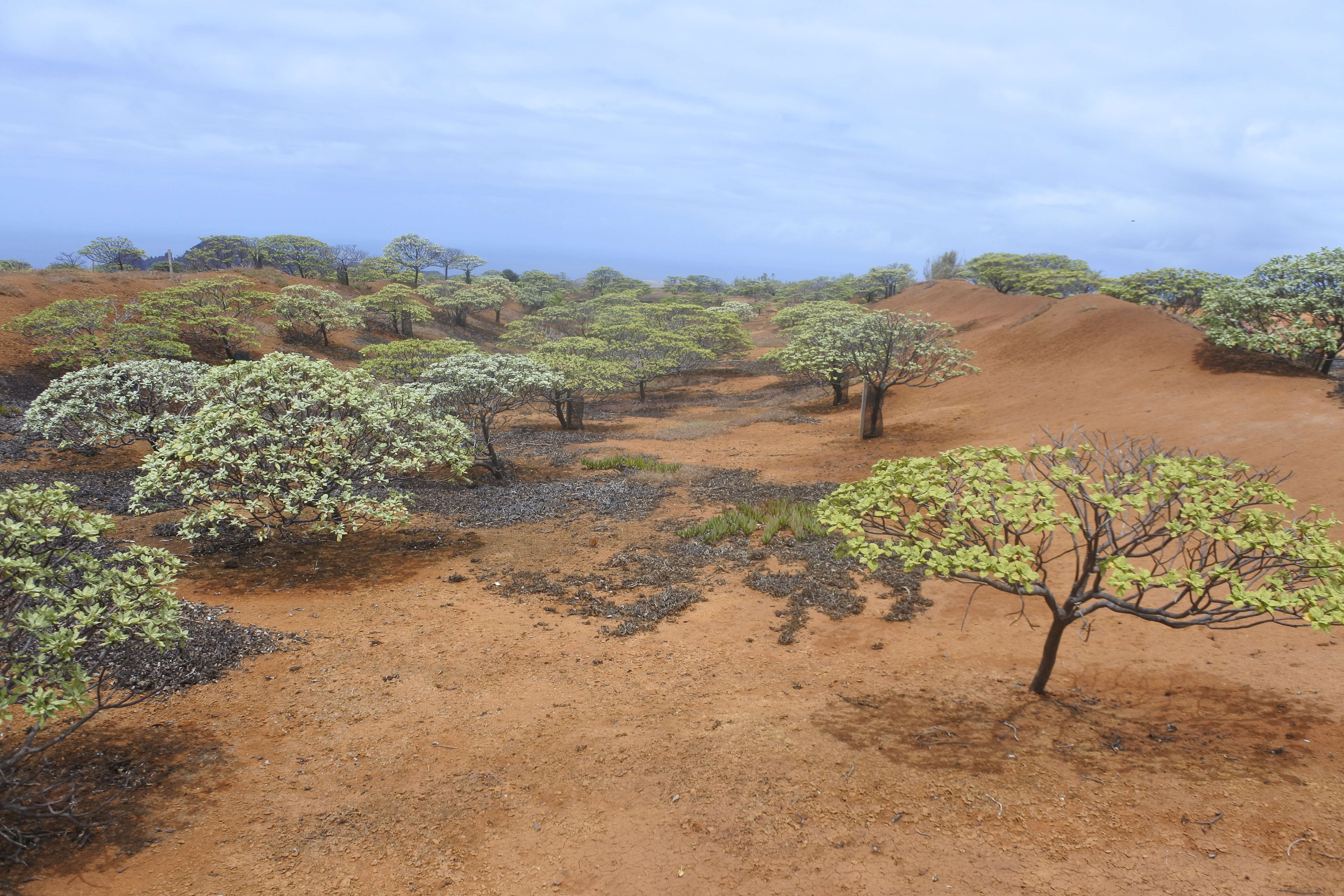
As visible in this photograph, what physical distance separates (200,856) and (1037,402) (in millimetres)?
24824

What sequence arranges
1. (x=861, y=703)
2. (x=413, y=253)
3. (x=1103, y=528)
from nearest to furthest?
(x=1103, y=528) → (x=861, y=703) → (x=413, y=253)

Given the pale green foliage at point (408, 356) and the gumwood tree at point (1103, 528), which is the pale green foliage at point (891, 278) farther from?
the gumwood tree at point (1103, 528)

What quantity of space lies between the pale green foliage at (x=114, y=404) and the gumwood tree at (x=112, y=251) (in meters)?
42.6

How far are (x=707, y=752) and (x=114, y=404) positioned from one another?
638 inches

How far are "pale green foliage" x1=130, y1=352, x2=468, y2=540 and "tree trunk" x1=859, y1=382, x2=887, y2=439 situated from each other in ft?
45.5

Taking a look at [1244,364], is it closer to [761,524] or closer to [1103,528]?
[761,524]

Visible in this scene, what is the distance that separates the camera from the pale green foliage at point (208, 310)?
27266 mm

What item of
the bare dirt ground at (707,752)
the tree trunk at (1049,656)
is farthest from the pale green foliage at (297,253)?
the tree trunk at (1049,656)

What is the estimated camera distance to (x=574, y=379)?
23.7m

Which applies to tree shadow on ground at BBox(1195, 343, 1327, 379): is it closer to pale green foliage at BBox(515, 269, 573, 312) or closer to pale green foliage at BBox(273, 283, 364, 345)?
pale green foliage at BBox(273, 283, 364, 345)

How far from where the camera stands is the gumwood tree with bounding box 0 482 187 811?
442 centimetres

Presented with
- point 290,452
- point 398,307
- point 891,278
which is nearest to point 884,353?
point 290,452

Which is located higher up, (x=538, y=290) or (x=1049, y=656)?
(x=538, y=290)

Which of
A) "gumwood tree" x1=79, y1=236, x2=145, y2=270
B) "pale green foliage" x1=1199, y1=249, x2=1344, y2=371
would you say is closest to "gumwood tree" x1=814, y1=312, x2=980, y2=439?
"pale green foliage" x1=1199, y1=249, x2=1344, y2=371
